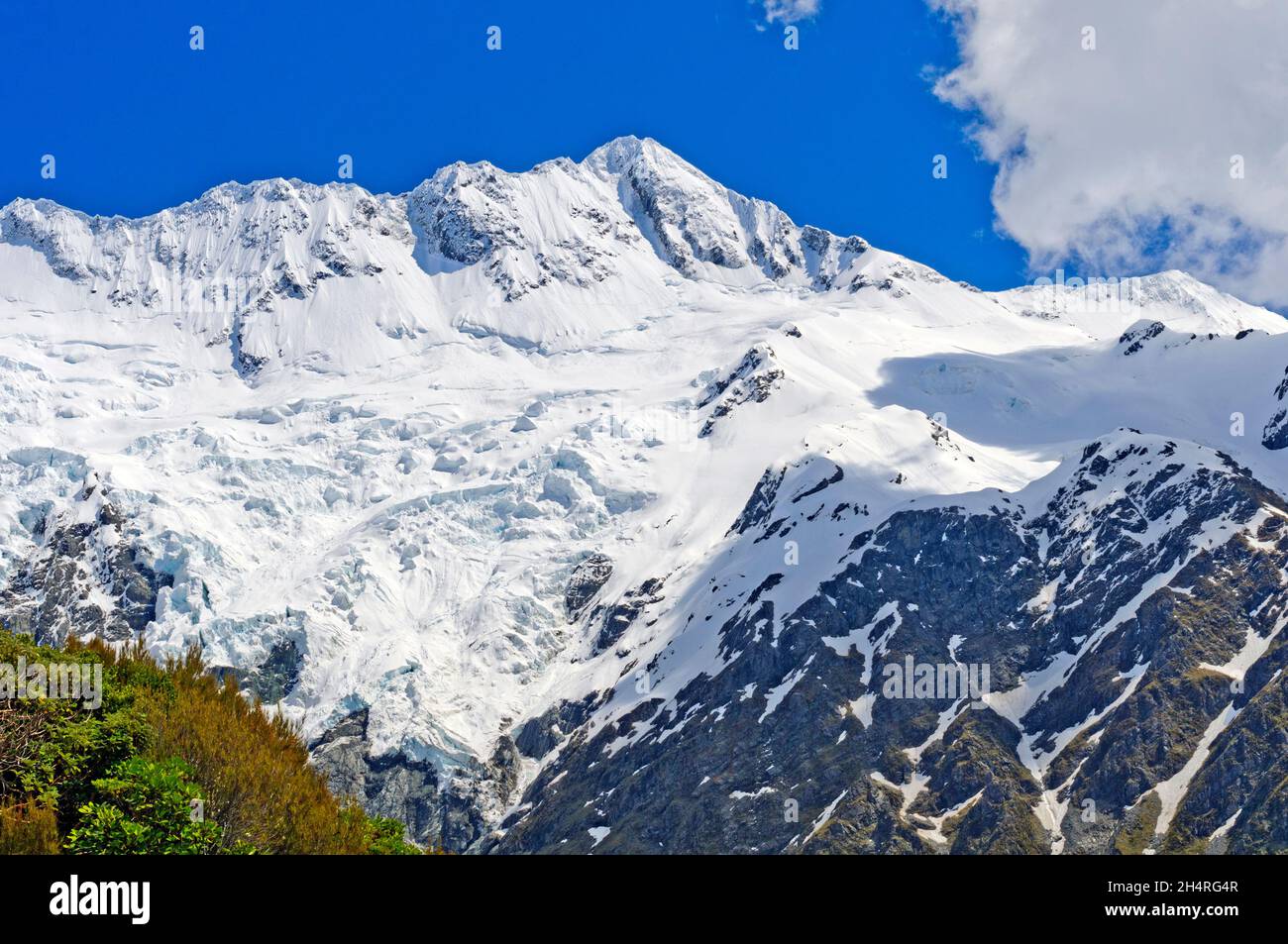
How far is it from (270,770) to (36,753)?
40.9ft
